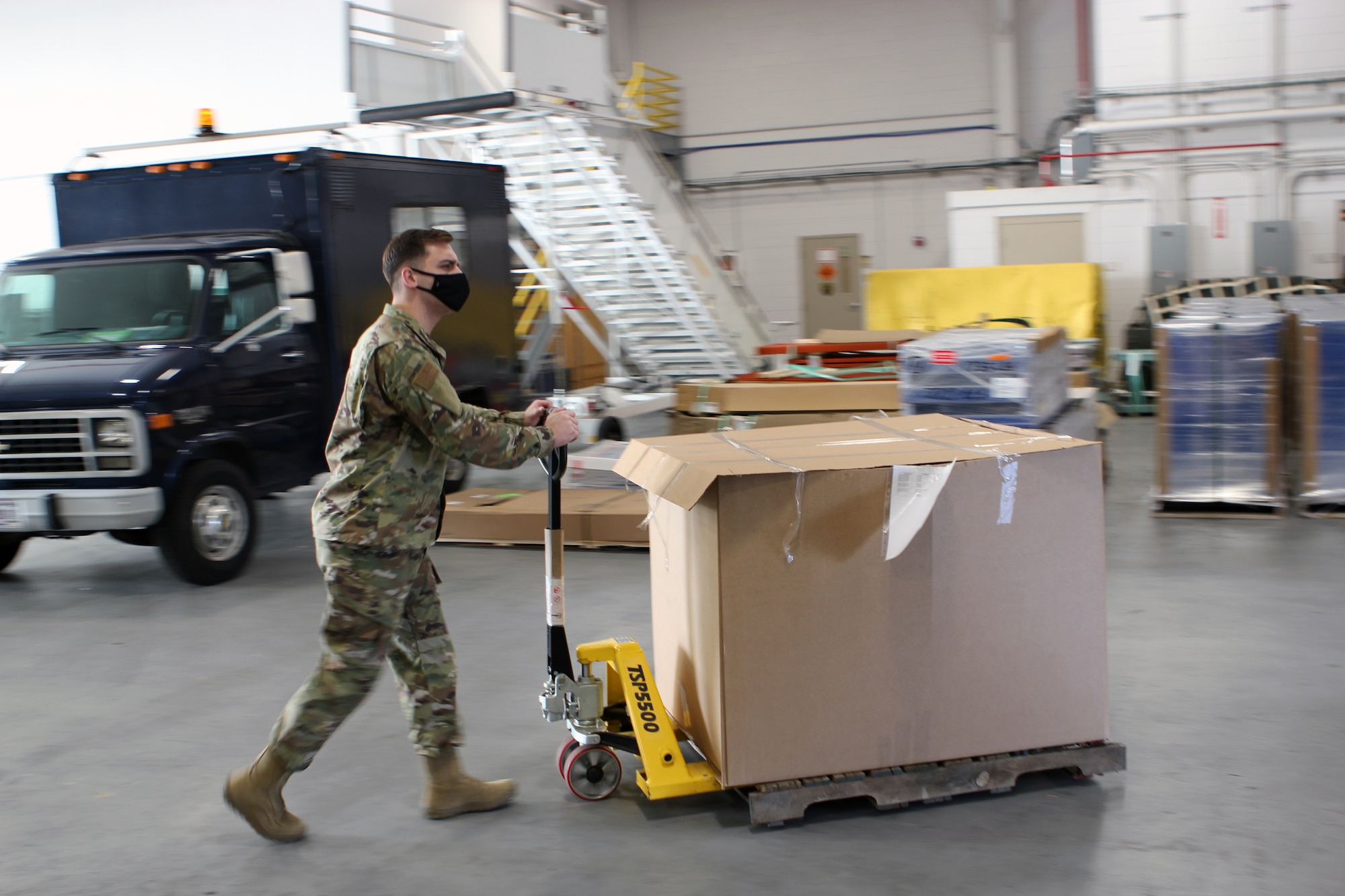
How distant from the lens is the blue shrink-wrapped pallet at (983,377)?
22.0ft

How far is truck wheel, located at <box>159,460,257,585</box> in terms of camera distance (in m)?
6.45

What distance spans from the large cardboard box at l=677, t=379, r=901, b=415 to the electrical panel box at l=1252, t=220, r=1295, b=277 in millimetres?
7741

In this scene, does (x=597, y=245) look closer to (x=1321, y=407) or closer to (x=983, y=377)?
(x=983, y=377)

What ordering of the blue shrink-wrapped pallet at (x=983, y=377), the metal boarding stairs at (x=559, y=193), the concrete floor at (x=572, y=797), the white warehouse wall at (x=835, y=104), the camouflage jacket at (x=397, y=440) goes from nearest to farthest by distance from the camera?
the concrete floor at (x=572, y=797) < the camouflage jacket at (x=397, y=440) < the blue shrink-wrapped pallet at (x=983, y=377) < the metal boarding stairs at (x=559, y=193) < the white warehouse wall at (x=835, y=104)

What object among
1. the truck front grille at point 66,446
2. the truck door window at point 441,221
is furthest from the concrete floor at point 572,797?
the truck door window at point 441,221

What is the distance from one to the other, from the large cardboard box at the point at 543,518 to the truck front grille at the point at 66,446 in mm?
1880

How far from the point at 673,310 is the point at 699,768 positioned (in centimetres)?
1010

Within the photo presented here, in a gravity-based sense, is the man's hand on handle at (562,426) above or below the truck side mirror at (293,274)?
below

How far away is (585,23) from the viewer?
1308 centimetres

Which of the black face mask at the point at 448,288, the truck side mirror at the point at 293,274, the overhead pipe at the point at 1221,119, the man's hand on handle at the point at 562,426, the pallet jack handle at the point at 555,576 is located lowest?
the pallet jack handle at the point at 555,576

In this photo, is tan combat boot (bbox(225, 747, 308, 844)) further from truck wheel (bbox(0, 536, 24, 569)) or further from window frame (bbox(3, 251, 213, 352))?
truck wheel (bbox(0, 536, 24, 569))

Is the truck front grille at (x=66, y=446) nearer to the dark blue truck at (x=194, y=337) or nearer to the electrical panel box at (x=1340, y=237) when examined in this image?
the dark blue truck at (x=194, y=337)

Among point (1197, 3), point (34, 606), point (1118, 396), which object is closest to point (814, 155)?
point (1197, 3)

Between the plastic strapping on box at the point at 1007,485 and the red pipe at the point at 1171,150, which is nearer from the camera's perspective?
the plastic strapping on box at the point at 1007,485
